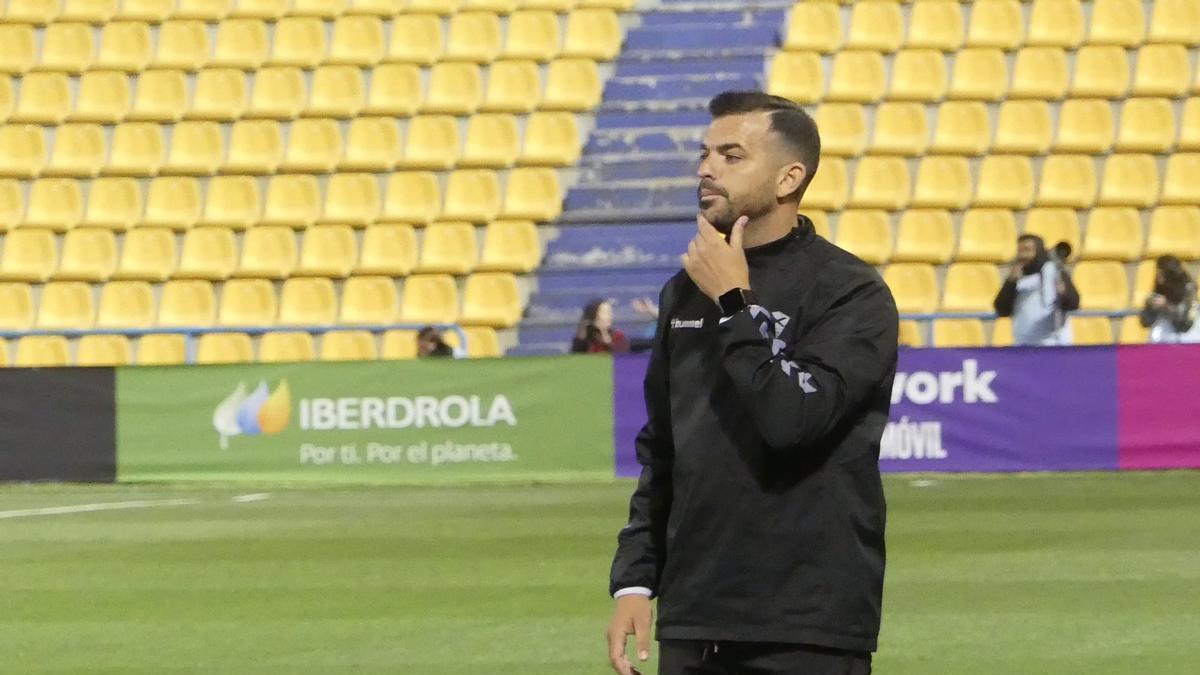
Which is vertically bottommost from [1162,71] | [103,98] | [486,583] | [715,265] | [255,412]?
[486,583]

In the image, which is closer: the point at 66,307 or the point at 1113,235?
the point at 1113,235

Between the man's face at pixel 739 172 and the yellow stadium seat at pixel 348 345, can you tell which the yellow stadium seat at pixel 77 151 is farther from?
the man's face at pixel 739 172

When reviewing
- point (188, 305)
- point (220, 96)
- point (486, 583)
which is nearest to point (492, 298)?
point (188, 305)

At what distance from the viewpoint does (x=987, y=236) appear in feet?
72.0

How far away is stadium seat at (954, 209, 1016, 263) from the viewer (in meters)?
21.8

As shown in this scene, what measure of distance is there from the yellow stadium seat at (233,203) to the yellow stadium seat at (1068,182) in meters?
8.82

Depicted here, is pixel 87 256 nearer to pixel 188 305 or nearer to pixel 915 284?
pixel 188 305

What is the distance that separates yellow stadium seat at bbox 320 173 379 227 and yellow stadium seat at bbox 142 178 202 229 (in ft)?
5.33

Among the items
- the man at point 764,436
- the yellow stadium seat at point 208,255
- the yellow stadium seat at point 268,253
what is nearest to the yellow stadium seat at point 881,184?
the yellow stadium seat at point 268,253

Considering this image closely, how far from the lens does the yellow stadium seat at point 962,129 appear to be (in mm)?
22797

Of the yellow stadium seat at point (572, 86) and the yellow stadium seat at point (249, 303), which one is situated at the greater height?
the yellow stadium seat at point (572, 86)

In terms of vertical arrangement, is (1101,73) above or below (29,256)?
above

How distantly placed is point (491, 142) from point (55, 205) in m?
5.29

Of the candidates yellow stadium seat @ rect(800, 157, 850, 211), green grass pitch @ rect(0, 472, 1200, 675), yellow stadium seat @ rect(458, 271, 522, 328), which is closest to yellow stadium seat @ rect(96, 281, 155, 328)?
yellow stadium seat @ rect(458, 271, 522, 328)
